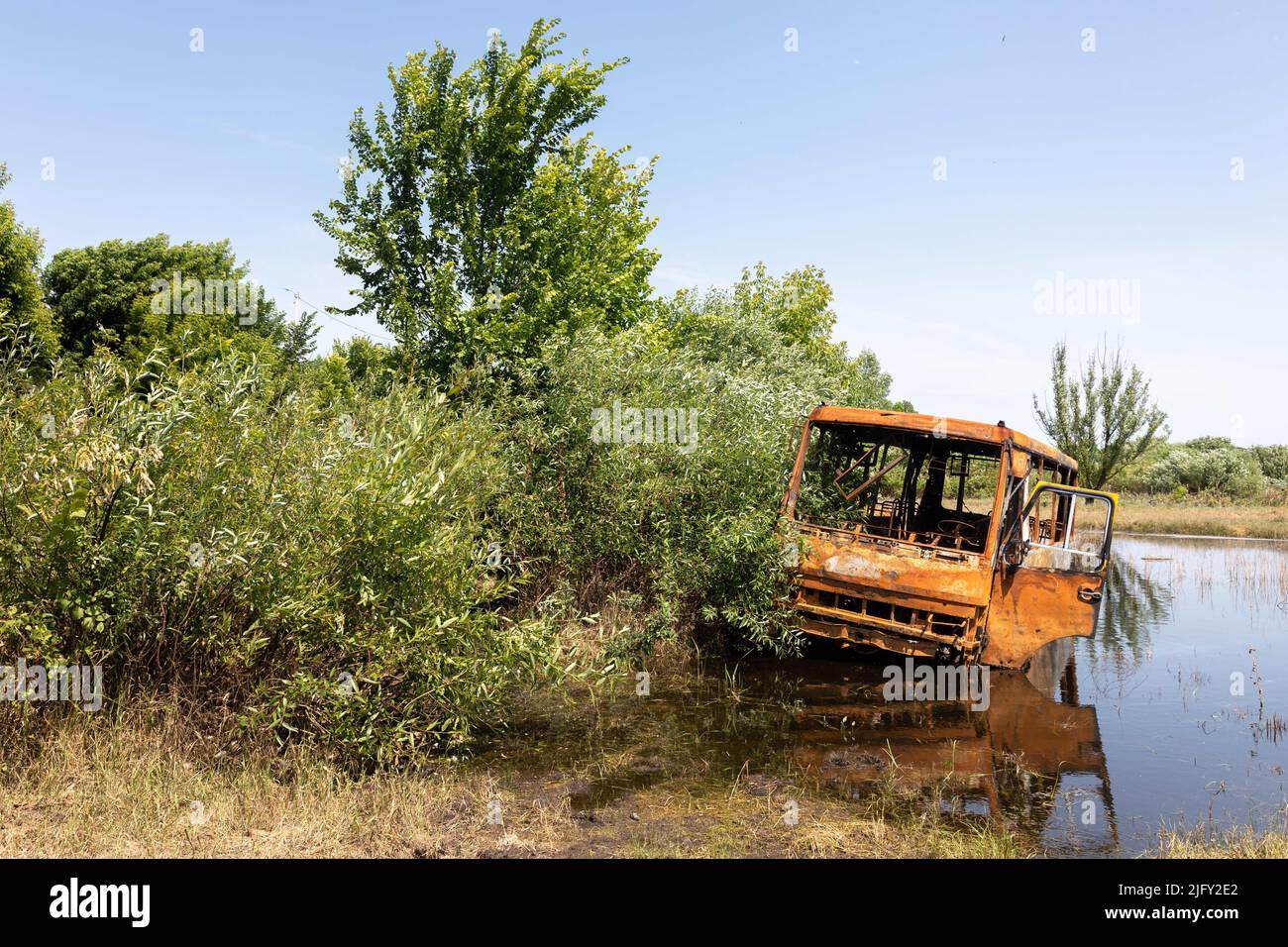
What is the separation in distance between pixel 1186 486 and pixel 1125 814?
47043 millimetres

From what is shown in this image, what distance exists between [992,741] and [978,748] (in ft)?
1.23

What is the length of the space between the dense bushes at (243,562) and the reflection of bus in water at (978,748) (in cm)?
293

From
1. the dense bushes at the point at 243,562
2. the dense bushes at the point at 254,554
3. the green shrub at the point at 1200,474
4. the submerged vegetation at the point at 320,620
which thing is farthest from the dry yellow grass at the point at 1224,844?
the green shrub at the point at 1200,474

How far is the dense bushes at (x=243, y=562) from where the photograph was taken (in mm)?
5715

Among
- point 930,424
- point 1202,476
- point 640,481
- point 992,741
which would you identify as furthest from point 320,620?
point 1202,476

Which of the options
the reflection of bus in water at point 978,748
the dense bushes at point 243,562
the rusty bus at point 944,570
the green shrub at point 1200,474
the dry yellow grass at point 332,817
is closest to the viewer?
the dry yellow grass at point 332,817

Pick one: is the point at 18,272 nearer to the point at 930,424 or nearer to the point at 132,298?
the point at 132,298

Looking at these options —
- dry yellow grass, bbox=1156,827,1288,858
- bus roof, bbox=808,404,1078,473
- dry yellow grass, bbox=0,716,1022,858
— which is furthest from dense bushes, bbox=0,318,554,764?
bus roof, bbox=808,404,1078,473

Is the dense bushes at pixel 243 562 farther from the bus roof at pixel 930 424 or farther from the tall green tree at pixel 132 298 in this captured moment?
the tall green tree at pixel 132 298

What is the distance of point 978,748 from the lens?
26.8 feet

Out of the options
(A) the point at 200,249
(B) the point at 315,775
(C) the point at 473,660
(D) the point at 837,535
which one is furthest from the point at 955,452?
(A) the point at 200,249

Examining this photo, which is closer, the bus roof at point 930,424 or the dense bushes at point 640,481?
the bus roof at point 930,424

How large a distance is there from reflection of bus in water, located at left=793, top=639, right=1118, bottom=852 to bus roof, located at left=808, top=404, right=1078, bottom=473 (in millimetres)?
2871
